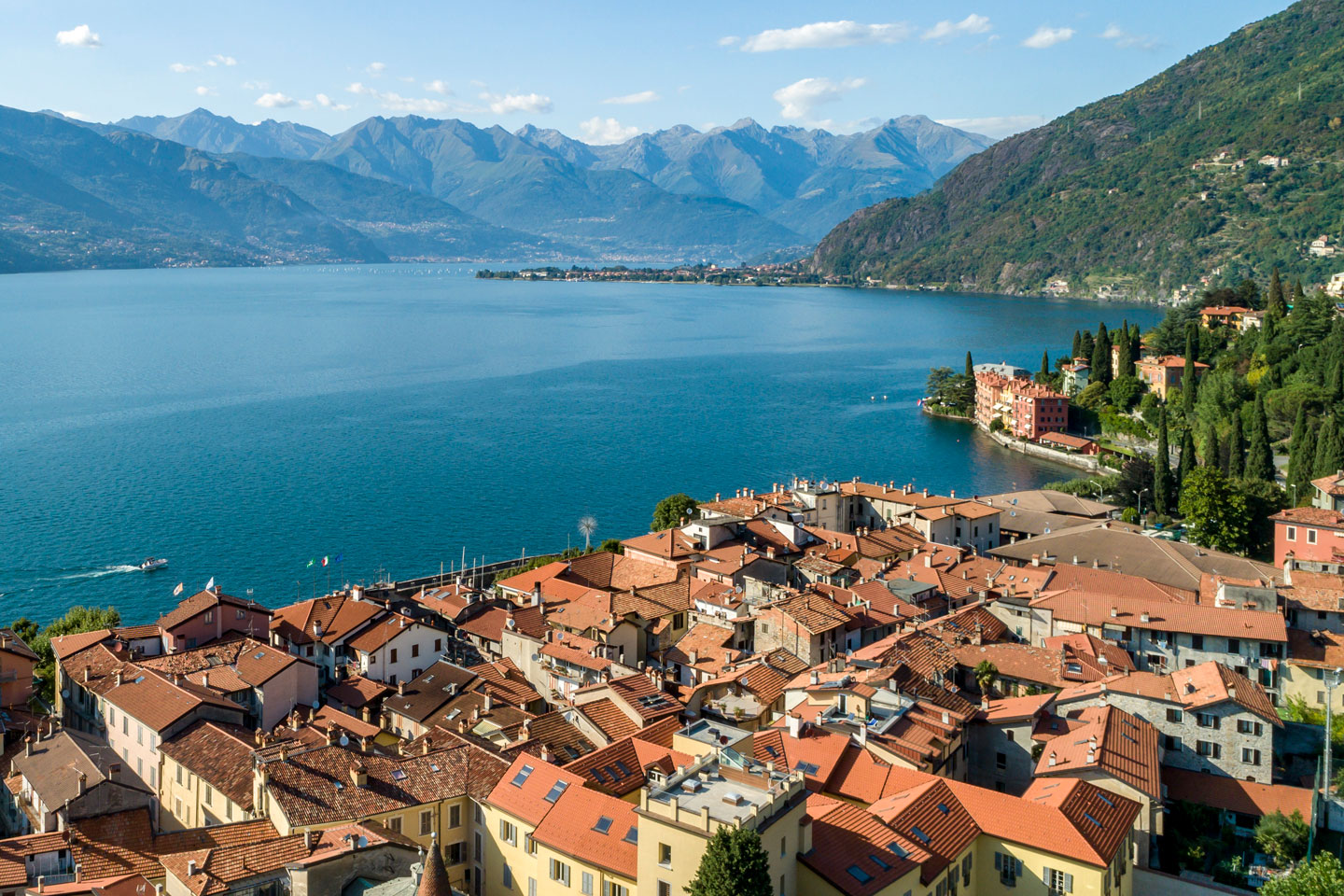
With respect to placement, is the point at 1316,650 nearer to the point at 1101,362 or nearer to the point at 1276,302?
the point at 1276,302

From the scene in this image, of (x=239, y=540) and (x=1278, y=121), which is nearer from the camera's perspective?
(x=239, y=540)

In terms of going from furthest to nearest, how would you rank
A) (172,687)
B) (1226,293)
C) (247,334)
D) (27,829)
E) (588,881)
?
(247,334), (1226,293), (172,687), (27,829), (588,881)

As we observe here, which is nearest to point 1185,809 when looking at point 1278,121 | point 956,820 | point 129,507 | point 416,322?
point 956,820

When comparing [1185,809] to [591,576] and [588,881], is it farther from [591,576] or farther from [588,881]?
[591,576]

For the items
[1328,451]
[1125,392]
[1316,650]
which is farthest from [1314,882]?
[1125,392]

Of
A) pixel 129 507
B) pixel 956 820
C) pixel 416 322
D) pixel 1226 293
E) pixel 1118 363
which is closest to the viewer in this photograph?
pixel 956 820

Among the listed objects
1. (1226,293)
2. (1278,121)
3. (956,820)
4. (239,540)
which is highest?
(1278,121)
